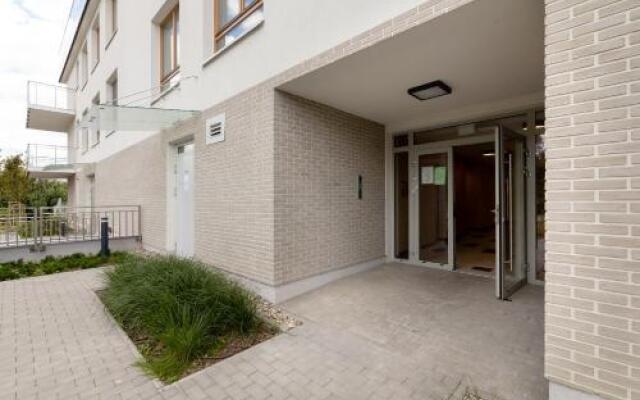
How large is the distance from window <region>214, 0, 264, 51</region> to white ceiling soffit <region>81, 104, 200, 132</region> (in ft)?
5.25

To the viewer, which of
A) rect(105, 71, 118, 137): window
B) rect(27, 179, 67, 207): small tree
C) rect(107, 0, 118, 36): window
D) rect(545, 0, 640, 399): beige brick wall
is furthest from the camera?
rect(27, 179, 67, 207): small tree

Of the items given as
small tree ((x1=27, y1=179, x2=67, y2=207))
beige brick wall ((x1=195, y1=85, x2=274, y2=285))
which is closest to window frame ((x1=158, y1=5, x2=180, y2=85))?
beige brick wall ((x1=195, y1=85, x2=274, y2=285))

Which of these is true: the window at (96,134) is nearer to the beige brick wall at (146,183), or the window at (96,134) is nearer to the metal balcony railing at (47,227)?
the beige brick wall at (146,183)

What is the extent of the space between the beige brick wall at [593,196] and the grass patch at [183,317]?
288cm

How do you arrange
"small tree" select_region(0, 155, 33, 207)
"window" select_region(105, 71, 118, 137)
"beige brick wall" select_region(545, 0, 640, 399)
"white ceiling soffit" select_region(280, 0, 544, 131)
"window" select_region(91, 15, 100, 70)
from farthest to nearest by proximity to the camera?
1. "small tree" select_region(0, 155, 33, 207)
2. "window" select_region(91, 15, 100, 70)
3. "window" select_region(105, 71, 118, 137)
4. "white ceiling soffit" select_region(280, 0, 544, 131)
5. "beige brick wall" select_region(545, 0, 640, 399)

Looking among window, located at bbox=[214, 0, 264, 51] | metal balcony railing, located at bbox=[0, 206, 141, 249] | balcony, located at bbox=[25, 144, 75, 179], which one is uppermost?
window, located at bbox=[214, 0, 264, 51]

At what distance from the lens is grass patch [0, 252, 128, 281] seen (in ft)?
21.0

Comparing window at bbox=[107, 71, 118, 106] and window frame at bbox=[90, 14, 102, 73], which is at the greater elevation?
window frame at bbox=[90, 14, 102, 73]

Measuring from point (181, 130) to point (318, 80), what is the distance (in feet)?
13.9

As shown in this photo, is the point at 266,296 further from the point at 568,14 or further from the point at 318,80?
the point at 568,14

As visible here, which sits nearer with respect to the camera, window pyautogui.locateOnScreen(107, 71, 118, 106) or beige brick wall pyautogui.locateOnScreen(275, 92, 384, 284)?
beige brick wall pyautogui.locateOnScreen(275, 92, 384, 284)

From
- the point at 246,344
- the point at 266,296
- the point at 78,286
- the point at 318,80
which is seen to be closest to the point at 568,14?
the point at 318,80

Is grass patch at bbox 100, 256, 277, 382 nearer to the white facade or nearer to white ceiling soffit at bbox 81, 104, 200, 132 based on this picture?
white ceiling soffit at bbox 81, 104, 200, 132

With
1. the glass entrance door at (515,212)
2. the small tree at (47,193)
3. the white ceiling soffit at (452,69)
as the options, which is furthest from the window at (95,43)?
the glass entrance door at (515,212)
